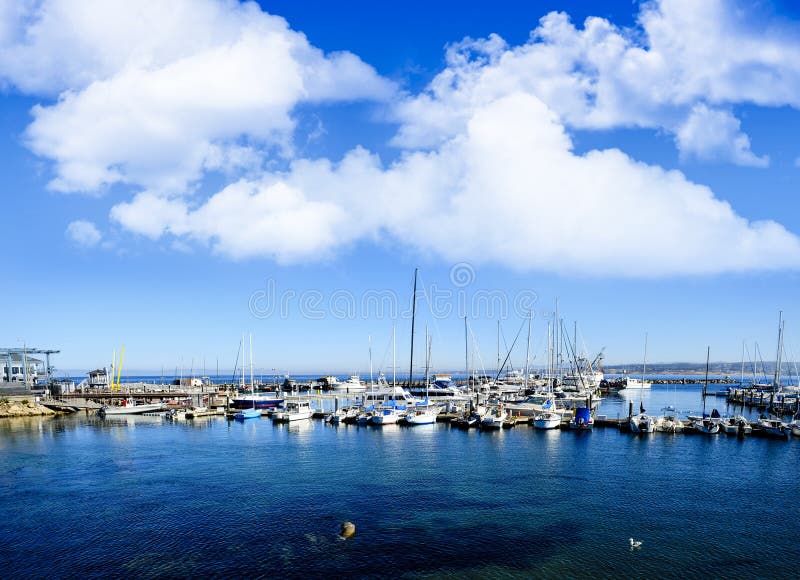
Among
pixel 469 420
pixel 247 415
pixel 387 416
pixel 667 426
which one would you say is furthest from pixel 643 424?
pixel 247 415

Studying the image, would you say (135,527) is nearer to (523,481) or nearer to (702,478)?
(523,481)

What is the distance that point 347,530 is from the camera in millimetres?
33781

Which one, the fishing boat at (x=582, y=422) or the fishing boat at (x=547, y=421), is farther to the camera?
the fishing boat at (x=547, y=421)

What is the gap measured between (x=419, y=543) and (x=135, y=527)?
1961 cm

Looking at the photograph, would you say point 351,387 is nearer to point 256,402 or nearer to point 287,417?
point 256,402

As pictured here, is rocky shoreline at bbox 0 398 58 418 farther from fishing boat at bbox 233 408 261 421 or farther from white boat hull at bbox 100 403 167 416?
fishing boat at bbox 233 408 261 421

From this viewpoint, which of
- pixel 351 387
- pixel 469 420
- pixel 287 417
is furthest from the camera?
pixel 351 387

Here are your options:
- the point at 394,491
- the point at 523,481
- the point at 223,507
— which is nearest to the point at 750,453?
the point at 523,481

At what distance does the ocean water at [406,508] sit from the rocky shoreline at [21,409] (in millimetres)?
35308

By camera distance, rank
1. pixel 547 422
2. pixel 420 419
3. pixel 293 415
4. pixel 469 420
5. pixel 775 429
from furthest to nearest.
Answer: pixel 293 415 < pixel 420 419 < pixel 469 420 < pixel 547 422 < pixel 775 429

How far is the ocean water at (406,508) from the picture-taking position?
2997 cm

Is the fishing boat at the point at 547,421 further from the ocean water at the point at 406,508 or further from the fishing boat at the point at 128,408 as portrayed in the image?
the fishing boat at the point at 128,408

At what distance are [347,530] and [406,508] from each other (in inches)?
272

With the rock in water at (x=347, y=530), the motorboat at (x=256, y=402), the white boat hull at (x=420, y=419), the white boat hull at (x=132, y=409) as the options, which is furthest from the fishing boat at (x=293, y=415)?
the rock in water at (x=347, y=530)
